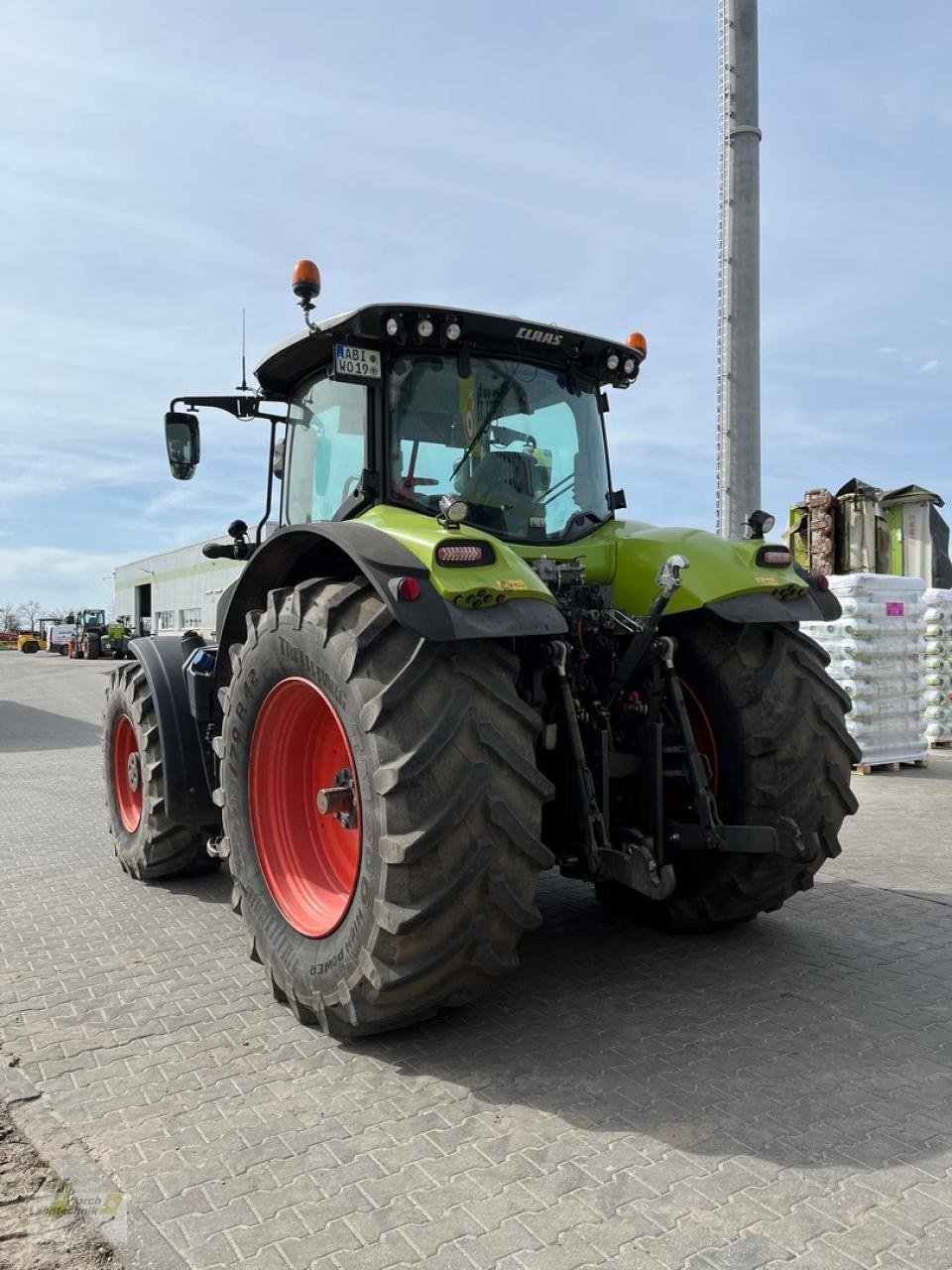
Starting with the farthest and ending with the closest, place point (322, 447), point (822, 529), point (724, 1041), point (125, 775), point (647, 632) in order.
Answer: point (822, 529) < point (125, 775) < point (322, 447) < point (647, 632) < point (724, 1041)

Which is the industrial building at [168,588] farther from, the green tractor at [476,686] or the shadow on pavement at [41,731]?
the green tractor at [476,686]

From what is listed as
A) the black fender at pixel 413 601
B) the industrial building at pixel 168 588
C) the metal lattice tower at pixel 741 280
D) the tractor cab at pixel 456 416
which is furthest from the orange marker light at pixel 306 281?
the industrial building at pixel 168 588

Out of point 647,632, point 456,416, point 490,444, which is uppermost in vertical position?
point 456,416

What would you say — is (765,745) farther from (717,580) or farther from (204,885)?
(204,885)

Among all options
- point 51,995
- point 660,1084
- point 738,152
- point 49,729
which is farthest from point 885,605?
point 49,729

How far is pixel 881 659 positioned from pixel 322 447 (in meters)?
7.06

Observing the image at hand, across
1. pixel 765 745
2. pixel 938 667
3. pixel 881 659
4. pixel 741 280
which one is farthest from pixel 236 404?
pixel 938 667

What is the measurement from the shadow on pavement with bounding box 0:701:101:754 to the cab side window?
8.96 m

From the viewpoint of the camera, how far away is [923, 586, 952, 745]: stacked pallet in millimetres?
10938

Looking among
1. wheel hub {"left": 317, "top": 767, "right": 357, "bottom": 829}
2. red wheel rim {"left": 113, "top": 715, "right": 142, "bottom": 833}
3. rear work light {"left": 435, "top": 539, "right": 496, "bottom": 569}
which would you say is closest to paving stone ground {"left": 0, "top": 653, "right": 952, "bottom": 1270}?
wheel hub {"left": 317, "top": 767, "right": 357, "bottom": 829}

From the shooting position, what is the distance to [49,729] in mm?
14781

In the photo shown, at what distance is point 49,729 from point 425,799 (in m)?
13.4

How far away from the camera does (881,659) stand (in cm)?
961

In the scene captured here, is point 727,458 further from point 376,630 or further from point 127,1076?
point 127,1076
